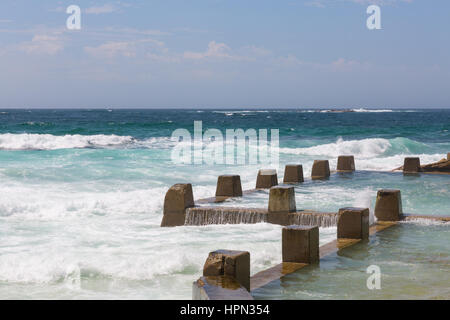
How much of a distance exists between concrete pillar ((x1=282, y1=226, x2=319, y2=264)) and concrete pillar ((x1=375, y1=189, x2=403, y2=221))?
4.18 metres

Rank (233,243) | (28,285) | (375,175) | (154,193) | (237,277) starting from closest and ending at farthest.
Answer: (237,277) → (28,285) → (233,243) → (154,193) → (375,175)

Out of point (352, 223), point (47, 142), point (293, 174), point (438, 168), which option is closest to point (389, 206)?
point (352, 223)

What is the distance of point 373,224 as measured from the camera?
1304cm

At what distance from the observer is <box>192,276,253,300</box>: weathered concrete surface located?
21.3 ft

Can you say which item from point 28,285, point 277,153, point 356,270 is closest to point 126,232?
point 28,285

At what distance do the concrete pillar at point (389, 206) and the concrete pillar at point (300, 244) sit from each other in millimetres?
4184

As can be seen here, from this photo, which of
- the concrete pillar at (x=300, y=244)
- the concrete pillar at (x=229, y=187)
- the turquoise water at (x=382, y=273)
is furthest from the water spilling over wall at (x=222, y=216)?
the concrete pillar at (x=300, y=244)

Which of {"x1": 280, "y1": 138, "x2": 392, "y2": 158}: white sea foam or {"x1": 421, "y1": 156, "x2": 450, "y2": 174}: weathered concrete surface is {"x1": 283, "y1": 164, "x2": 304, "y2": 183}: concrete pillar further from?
{"x1": 280, "y1": 138, "x2": 392, "y2": 158}: white sea foam

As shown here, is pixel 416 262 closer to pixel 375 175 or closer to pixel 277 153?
pixel 375 175

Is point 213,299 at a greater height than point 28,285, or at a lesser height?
greater

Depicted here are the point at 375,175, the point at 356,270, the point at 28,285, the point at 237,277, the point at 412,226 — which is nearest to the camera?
the point at 237,277

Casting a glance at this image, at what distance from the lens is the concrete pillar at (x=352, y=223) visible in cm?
1120

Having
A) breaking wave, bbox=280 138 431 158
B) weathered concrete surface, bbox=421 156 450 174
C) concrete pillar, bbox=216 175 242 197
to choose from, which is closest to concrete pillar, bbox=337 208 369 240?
concrete pillar, bbox=216 175 242 197
